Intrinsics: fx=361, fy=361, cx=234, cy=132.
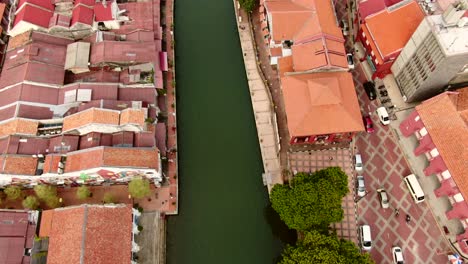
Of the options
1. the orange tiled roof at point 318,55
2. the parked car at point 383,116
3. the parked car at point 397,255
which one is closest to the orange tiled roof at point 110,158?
the orange tiled roof at point 318,55

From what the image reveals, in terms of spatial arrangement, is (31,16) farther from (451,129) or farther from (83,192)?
(451,129)

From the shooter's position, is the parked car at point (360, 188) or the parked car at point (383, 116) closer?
the parked car at point (360, 188)

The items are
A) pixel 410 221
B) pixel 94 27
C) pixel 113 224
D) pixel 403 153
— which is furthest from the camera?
pixel 94 27

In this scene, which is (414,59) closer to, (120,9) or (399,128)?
(399,128)

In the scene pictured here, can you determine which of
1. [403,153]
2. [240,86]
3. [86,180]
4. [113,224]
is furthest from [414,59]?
[86,180]

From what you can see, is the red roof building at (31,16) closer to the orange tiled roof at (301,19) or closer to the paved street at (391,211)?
the orange tiled roof at (301,19)

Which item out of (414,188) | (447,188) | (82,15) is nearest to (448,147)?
(447,188)
